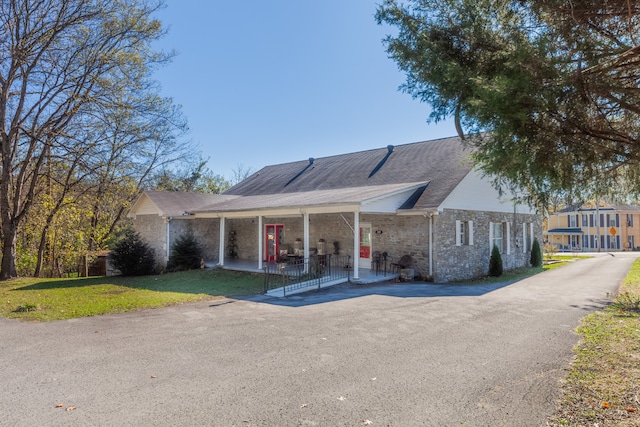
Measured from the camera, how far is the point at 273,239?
64.9ft

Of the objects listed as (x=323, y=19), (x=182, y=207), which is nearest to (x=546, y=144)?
(x=323, y=19)

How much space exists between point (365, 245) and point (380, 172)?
4.48 metres

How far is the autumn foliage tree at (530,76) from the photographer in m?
4.96

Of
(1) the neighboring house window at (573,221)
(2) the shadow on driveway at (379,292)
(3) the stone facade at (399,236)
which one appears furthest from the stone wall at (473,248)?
(1) the neighboring house window at (573,221)

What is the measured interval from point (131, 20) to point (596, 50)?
15236mm

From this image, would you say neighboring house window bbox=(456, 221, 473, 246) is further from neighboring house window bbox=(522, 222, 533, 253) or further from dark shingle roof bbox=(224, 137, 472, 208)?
neighboring house window bbox=(522, 222, 533, 253)

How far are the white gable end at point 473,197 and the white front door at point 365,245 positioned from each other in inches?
138

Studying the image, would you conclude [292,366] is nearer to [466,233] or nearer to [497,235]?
[466,233]

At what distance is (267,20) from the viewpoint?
47.7ft

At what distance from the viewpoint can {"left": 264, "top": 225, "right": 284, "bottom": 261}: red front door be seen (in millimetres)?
19594

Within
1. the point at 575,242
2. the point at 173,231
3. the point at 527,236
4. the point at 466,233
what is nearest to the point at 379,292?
the point at 466,233

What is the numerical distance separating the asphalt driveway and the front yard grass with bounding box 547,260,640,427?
0.20 meters

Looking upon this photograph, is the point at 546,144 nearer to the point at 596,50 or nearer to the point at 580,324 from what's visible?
the point at 596,50

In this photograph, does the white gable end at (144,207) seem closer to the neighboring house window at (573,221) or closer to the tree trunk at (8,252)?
the tree trunk at (8,252)
